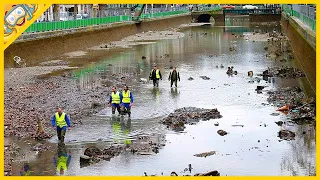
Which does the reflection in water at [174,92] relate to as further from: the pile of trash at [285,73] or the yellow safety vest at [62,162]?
the yellow safety vest at [62,162]

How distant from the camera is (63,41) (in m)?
50.8

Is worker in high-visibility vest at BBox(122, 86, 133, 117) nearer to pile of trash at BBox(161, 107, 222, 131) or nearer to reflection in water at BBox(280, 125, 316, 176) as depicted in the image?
pile of trash at BBox(161, 107, 222, 131)

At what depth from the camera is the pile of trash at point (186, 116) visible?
22459 millimetres

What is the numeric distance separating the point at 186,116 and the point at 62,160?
7.39 meters

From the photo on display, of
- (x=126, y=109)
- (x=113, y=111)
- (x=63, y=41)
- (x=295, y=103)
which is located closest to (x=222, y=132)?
(x=126, y=109)

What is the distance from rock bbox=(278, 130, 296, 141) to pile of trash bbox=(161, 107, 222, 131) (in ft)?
11.6

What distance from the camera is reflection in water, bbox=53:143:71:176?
1680cm

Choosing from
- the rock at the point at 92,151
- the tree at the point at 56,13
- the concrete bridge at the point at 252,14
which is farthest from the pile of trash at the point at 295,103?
the concrete bridge at the point at 252,14

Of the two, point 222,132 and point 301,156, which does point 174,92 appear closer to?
point 222,132

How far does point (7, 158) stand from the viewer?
17766 millimetres

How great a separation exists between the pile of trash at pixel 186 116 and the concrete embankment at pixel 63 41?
1793cm

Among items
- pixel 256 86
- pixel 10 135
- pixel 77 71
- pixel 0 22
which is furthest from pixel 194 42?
pixel 0 22

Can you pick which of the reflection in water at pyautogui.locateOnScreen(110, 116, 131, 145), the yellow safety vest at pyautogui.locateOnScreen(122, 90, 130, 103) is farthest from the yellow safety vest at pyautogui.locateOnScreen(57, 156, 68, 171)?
the yellow safety vest at pyautogui.locateOnScreen(122, 90, 130, 103)

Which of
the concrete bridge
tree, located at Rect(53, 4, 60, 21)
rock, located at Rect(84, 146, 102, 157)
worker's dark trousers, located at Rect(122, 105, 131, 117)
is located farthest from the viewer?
the concrete bridge
